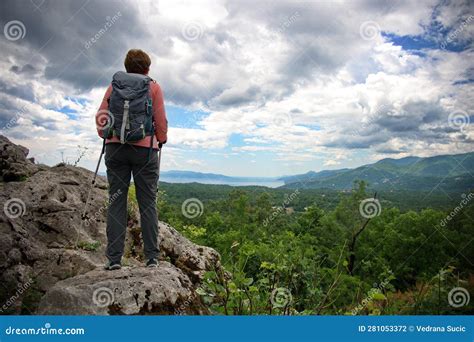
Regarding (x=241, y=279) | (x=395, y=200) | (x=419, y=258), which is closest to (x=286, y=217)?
(x=419, y=258)

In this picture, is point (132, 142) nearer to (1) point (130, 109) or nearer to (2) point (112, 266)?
(1) point (130, 109)

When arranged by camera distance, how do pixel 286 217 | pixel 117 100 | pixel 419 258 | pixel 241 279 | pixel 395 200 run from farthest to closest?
pixel 395 200 → pixel 286 217 → pixel 419 258 → pixel 117 100 → pixel 241 279

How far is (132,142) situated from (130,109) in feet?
1.23

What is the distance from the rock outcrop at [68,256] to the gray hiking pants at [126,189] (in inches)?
12.3

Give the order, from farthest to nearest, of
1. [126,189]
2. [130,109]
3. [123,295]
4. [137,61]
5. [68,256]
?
[68,256], [137,61], [126,189], [130,109], [123,295]

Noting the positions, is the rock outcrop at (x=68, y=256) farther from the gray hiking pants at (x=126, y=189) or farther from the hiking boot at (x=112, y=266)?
the gray hiking pants at (x=126, y=189)

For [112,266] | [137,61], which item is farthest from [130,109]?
[112,266]

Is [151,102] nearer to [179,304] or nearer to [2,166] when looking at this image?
[179,304]

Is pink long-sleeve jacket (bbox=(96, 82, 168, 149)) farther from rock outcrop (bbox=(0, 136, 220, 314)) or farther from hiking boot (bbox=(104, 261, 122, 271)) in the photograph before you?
rock outcrop (bbox=(0, 136, 220, 314))

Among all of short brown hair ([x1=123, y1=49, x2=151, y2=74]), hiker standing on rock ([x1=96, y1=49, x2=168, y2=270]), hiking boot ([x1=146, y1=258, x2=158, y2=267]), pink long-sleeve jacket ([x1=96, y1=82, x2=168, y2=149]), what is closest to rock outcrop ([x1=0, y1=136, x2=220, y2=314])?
hiking boot ([x1=146, y1=258, x2=158, y2=267])

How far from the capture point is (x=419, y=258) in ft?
120

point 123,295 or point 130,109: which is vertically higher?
point 130,109

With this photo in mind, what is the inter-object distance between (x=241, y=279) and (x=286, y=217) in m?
37.4

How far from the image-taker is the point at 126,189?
Result: 445 cm
